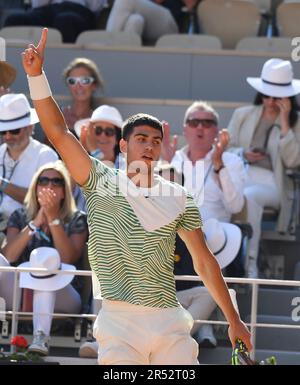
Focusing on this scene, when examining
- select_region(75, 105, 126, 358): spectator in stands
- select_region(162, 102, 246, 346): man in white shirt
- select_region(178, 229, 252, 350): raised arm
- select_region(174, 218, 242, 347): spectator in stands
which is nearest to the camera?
select_region(178, 229, 252, 350): raised arm

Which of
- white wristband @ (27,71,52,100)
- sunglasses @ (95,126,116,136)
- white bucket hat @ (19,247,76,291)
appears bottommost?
white bucket hat @ (19,247,76,291)

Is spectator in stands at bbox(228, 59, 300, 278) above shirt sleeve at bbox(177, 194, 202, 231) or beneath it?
above

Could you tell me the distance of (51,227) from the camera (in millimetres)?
8352

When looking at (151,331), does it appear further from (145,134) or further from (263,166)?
(263,166)

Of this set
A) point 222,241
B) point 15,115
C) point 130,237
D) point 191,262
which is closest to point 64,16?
point 15,115

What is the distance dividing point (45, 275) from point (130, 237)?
106 inches

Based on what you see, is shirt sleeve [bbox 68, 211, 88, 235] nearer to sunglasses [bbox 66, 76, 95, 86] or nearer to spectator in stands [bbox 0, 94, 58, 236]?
spectator in stands [bbox 0, 94, 58, 236]

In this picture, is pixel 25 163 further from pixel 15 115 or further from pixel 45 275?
pixel 45 275

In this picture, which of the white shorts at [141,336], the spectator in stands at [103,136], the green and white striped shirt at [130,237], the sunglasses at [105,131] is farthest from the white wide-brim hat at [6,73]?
the white shorts at [141,336]

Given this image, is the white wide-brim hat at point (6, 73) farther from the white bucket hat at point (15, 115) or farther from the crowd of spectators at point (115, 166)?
the white bucket hat at point (15, 115)

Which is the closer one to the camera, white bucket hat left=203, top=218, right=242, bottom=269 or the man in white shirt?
white bucket hat left=203, top=218, right=242, bottom=269

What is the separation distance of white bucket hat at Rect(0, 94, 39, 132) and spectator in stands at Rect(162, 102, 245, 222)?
108cm

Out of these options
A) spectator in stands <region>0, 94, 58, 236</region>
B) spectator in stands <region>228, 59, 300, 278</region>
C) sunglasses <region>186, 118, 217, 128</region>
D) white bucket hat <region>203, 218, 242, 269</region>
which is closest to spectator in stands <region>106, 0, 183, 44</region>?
spectator in stands <region>228, 59, 300, 278</region>

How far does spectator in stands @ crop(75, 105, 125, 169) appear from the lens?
9.12 m
